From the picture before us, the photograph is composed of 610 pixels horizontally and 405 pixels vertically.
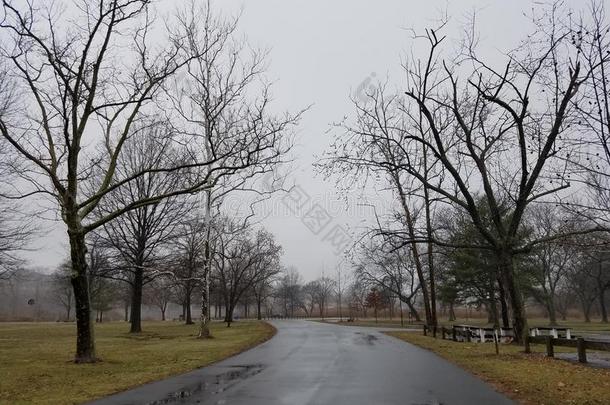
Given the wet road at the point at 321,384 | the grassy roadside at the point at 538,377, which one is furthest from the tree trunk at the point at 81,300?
the grassy roadside at the point at 538,377

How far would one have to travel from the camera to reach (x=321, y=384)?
448 inches

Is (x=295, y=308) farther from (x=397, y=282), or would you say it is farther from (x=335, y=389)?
Answer: (x=335, y=389)

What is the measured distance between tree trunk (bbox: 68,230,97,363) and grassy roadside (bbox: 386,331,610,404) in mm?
11098

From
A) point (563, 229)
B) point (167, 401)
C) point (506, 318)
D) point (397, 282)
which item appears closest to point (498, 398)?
point (167, 401)

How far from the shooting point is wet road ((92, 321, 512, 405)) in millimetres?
9555

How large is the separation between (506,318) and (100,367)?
94.4ft

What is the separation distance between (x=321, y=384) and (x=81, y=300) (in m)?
8.82

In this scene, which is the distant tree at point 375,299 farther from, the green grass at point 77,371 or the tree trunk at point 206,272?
the green grass at point 77,371

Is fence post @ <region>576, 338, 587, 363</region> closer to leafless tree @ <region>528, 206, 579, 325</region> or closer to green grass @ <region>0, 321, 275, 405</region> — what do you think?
green grass @ <region>0, 321, 275, 405</region>

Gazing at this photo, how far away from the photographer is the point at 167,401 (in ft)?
31.1

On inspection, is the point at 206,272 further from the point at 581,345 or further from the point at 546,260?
the point at 546,260

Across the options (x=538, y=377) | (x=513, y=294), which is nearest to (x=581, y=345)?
(x=538, y=377)

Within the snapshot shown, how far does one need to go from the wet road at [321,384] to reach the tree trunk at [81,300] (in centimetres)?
406

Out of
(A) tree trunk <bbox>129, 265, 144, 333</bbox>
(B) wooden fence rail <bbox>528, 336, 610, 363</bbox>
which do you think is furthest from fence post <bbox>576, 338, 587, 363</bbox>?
(A) tree trunk <bbox>129, 265, 144, 333</bbox>
